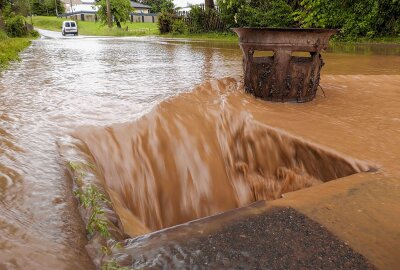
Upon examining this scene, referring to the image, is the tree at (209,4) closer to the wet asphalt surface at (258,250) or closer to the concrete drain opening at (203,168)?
the concrete drain opening at (203,168)

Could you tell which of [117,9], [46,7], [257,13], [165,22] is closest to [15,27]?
[165,22]

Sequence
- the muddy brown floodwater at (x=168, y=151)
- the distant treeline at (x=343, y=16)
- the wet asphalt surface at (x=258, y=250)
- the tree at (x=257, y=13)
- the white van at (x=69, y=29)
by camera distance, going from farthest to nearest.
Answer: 1. the white van at (x=69, y=29)
2. the tree at (x=257, y=13)
3. the distant treeline at (x=343, y=16)
4. the muddy brown floodwater at (x=168, y=151)
5. the wet asphalt surface at (x=258, y=250)

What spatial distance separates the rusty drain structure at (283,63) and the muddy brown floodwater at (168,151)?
0.21 m

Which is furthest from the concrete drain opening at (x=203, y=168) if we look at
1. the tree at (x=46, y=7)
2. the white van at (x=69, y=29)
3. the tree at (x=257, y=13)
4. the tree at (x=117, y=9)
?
the tree at (x=46, y=7)

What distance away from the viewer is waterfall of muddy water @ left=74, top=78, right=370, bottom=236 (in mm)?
2887

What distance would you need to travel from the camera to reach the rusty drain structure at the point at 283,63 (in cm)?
436

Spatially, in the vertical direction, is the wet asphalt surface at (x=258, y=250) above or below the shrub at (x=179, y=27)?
below

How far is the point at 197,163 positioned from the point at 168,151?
281 millimetres

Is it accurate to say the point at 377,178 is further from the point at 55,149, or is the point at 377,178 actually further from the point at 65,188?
the point at 55,149

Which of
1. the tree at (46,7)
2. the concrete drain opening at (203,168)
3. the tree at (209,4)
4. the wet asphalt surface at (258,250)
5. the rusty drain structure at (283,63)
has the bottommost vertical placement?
the concrete drain opening at (203,168)

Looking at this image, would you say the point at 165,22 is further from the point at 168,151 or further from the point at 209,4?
the point at 168,151

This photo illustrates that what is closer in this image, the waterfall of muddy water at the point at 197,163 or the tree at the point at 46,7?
the waterfall of muddy water at the point at 197,163

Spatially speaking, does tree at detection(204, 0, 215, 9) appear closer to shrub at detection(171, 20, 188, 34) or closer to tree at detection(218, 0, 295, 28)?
shrub at detection(171, 20, 188, 34)

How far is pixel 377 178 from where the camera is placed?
94.0 inches
